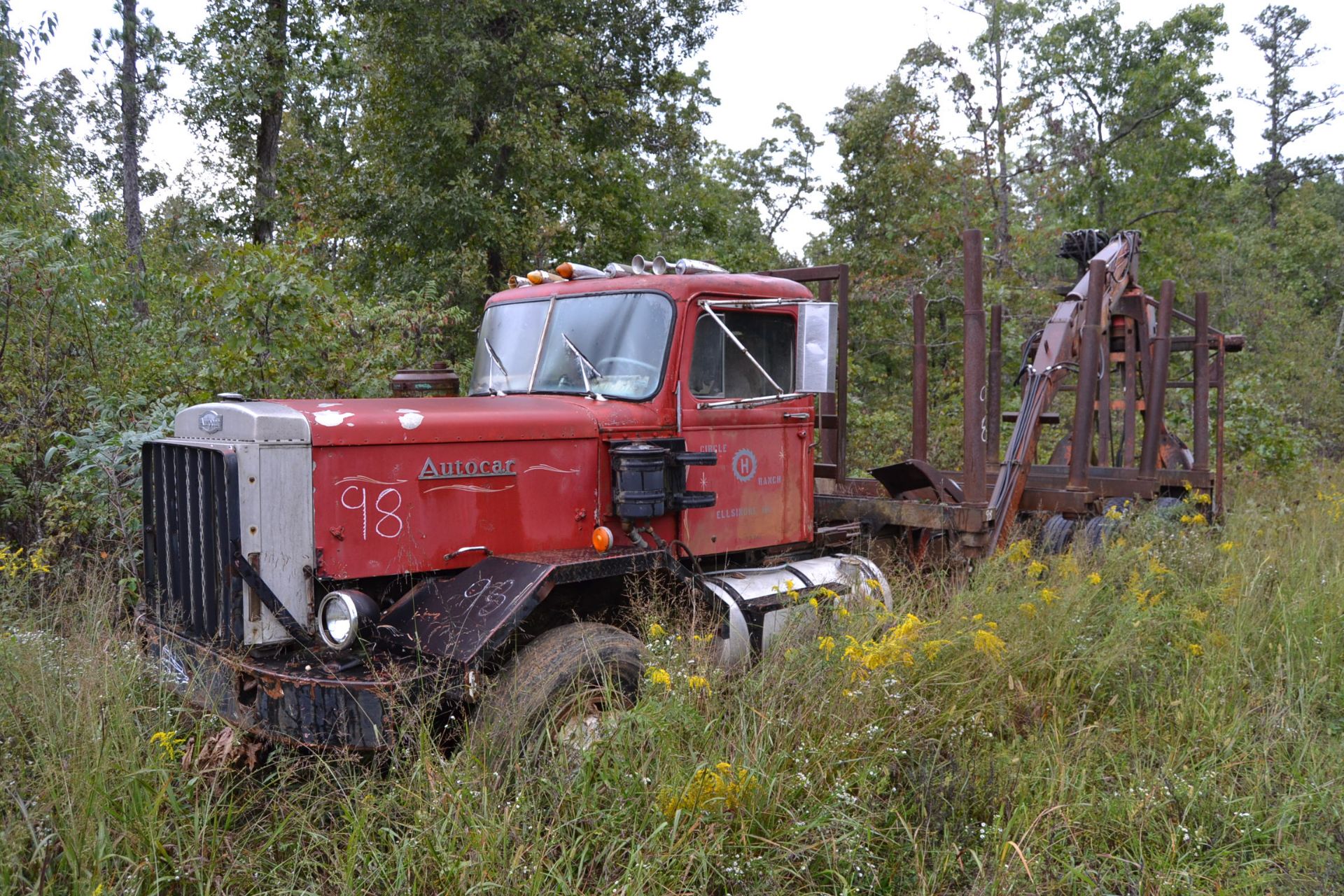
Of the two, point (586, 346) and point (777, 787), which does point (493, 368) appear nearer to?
point (586, 346)

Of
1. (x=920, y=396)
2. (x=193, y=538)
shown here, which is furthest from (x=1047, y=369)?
(x=193, y=538)

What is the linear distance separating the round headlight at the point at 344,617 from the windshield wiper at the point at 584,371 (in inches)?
64.6

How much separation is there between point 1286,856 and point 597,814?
7.63ft

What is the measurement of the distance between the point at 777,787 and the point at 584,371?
2.54m

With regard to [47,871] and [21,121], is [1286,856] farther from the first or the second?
[21,121]

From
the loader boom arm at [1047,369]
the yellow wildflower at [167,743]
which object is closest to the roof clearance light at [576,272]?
the yellow wildflower at [167,743]

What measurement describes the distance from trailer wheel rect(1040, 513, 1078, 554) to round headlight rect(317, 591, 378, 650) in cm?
617

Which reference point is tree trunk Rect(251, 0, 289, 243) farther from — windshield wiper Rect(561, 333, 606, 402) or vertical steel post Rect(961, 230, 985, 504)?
vertical steel post Rect(961, 230, 985, 504)

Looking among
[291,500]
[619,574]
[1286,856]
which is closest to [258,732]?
[291,500]

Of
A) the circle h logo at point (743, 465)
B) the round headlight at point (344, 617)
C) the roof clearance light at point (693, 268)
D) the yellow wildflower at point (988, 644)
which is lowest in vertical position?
the yellow wildflower at point (988, 644)

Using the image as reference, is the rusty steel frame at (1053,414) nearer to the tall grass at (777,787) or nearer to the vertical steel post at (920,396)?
the vertical steel post at (920,396)

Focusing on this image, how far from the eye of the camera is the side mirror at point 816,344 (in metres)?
4.95

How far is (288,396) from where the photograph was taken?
7.51 metres

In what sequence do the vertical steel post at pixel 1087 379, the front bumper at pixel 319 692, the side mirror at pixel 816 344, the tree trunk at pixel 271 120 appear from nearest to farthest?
the front bumper at pixel 319 692 → the side mirror at pixel 816 344 → the vertical steel post at pixel 1087 379 → the tree trunk at pixel 271 120
